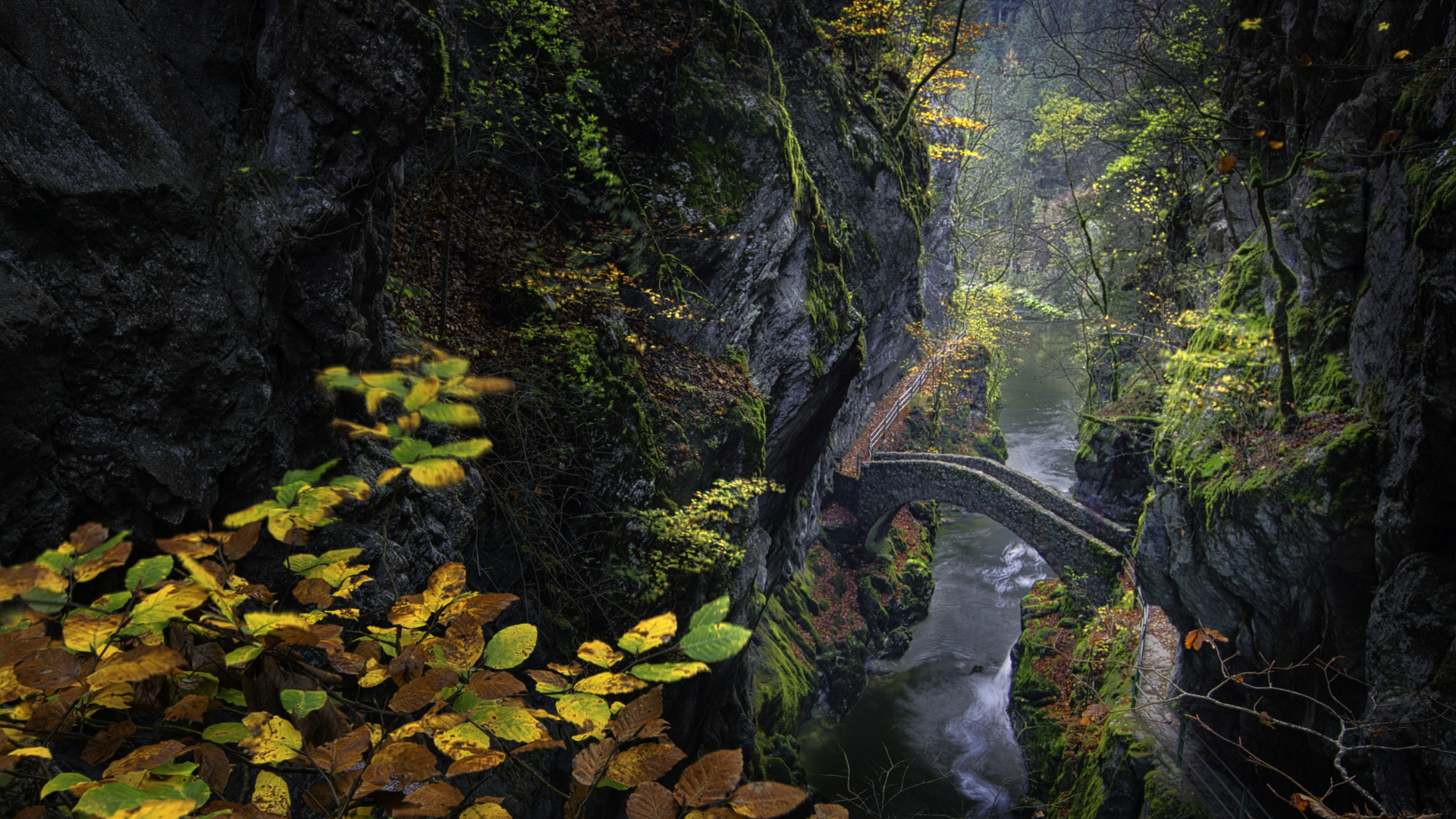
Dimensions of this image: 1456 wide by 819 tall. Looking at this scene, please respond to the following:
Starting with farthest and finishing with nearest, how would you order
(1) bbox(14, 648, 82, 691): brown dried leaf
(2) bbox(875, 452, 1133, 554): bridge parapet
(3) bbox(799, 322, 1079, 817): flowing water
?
(2) bbox(875, 452, 1133, 554): bridge parapet < (3) bbox(799, 322, 1079, 817): flowing water < (1) bbox(14, 648, 82, 691): brown dried leaf

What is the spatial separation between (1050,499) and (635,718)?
16.4 m

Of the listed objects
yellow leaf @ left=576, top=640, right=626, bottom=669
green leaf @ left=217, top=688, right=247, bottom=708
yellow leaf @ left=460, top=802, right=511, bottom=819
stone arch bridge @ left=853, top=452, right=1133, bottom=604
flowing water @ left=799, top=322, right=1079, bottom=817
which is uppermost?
yellow leaf @ left=576, top=640, right=626, bottom=669

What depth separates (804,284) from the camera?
359 inches

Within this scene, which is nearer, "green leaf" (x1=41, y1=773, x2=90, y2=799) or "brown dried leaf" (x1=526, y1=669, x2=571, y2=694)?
"green leaf" (x1=41, y1=773, x2=90, y2=799)

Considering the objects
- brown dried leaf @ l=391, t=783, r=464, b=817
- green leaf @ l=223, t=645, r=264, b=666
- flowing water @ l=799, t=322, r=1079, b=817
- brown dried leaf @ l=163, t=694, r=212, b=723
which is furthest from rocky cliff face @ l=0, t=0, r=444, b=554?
flowing water @ l=799, t=322, r=1079, b=817

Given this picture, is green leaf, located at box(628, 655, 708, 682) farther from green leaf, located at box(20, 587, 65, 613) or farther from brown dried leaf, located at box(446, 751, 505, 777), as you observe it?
green leaf, located at box(20, 587, 65, 613)

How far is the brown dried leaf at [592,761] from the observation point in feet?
3.35

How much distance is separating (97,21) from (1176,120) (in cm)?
1444

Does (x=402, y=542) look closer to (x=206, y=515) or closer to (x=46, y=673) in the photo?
(x=206, y=515)

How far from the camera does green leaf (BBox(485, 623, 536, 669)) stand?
1179mm

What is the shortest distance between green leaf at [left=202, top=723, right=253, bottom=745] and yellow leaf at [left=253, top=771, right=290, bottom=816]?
0.08 metres

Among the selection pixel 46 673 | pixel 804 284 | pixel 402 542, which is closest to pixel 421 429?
pixel 402 542

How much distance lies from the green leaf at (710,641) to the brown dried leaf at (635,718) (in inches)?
4.9

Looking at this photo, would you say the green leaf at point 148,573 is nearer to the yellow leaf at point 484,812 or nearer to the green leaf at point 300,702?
the green leaf at point 300,702
